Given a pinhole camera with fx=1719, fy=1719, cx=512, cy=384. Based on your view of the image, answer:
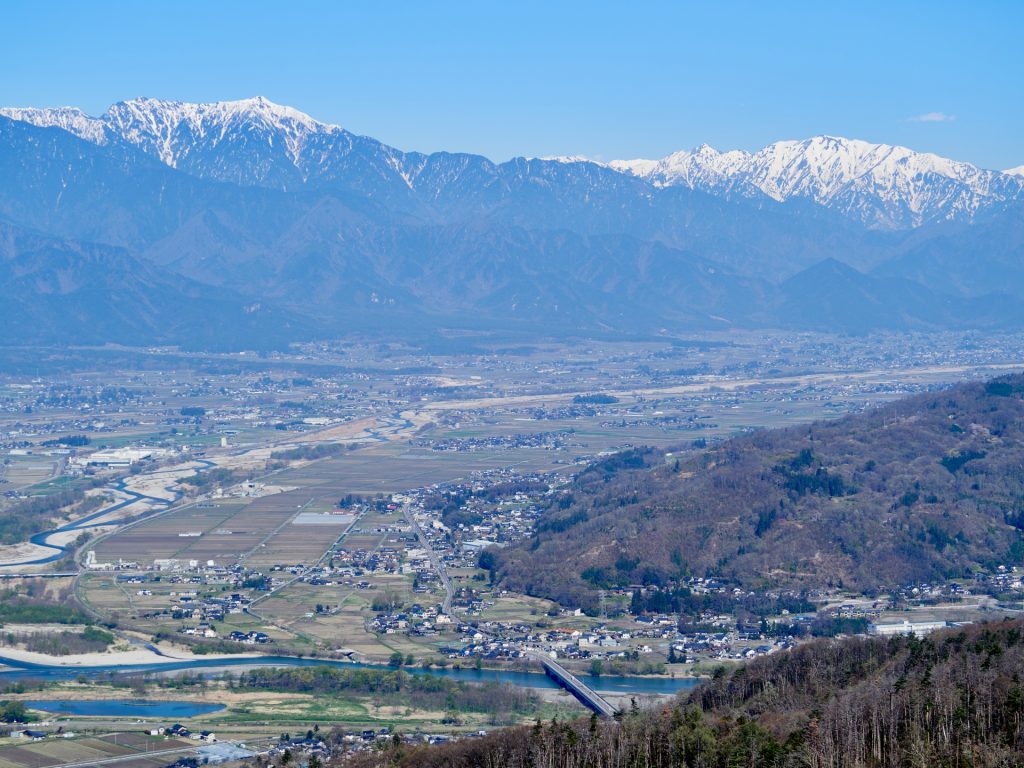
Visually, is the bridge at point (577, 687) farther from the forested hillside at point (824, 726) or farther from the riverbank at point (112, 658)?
the riverbank at point (112, 658)

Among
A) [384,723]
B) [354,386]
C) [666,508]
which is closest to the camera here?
[384,723]

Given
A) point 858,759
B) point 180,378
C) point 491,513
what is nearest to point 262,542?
point 491,513

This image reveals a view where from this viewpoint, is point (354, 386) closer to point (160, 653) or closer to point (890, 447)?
point (890, 447)

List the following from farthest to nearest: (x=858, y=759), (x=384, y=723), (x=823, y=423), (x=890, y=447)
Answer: (x=823, y=423), (x=890, y=447), (x=384, y=723), (x=858, y=759)

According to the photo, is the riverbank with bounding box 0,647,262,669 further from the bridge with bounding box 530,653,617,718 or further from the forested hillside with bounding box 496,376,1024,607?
the forested hillside with bounding box 496,376,1024,607

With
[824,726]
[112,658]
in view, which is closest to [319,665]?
[112,658]

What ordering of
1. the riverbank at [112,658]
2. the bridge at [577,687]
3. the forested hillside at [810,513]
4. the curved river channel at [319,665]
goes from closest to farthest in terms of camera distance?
the bridge at [577,687], the curved river channel at [319,665], the riverbank at [112,658], the forested hillside at [810,513]

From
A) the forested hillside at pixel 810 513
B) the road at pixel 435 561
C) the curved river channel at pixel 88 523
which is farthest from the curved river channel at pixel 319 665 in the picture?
the curved river channel at pixel 88 523
